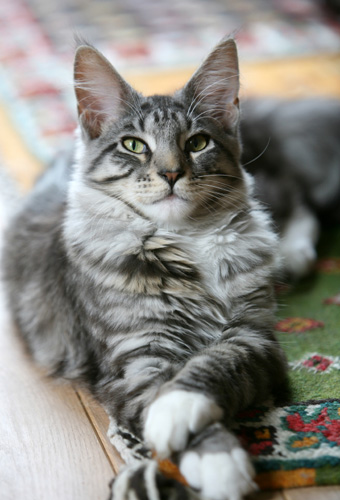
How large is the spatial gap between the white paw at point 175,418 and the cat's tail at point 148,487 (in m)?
0.05

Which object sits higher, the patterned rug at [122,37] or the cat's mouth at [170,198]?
the patterned rug at [122,37]

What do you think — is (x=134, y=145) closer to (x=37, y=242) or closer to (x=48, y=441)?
(x=37, y=242)

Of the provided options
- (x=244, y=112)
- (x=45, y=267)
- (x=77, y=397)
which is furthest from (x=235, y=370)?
(x=244, y=112)

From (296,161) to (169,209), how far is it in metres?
1.28

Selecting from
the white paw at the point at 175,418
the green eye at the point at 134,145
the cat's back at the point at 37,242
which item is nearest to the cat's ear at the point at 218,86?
the green eye at the point at 134,145

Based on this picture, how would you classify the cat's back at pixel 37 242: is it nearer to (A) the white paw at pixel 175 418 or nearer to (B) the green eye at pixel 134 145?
(B) the green eye at pixel 134 145

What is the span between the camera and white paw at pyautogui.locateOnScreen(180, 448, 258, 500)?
1.22 meters

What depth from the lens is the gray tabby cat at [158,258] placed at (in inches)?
61.6

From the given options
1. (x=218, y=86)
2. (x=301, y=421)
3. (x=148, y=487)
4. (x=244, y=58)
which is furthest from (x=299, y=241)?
(x=244, y=58)

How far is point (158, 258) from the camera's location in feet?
5.52

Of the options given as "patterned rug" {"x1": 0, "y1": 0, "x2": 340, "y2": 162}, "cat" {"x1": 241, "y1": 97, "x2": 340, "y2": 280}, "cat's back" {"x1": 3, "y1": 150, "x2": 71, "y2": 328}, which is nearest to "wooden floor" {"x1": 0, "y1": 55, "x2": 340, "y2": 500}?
"cat's back" {"x1": 3, "y1": 150, "x2": 71, "y2": 328}

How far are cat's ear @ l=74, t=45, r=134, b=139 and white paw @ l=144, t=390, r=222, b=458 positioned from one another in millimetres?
873

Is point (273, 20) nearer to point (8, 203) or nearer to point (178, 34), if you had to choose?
point (178, 34)

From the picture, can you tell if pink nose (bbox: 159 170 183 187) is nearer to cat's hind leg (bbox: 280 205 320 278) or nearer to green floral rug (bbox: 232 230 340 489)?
green floral rug (bbox: 232 230 340 489)
